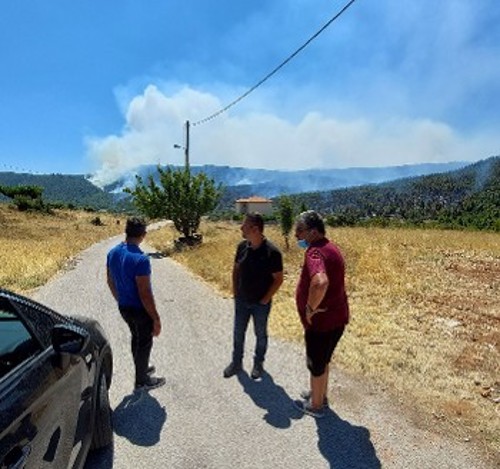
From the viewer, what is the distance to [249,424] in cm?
431

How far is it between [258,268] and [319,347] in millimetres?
1124

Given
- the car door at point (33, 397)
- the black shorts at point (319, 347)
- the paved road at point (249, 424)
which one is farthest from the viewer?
the black shorts at point (319, 347)

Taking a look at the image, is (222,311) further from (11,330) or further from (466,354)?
(11,330)

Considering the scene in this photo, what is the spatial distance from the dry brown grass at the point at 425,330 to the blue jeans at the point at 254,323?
1.12 metres

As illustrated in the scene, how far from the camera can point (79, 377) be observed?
3.03 metres

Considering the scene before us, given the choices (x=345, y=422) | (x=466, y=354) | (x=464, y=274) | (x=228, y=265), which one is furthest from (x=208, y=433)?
(x=464, y=274)

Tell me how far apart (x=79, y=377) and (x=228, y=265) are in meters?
11.7

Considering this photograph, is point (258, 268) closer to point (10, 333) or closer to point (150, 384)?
point (150, 384)

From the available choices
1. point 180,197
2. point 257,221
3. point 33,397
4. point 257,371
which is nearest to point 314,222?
point 257,221

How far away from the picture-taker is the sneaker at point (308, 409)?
4484 millimetres

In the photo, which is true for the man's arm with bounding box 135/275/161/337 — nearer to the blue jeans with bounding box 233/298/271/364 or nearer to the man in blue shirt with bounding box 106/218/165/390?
the man in blue shirt with bounding box 106/218/165/390

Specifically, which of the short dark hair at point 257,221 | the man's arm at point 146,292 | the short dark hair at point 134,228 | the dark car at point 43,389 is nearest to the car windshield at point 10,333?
the dark car at point 43,389

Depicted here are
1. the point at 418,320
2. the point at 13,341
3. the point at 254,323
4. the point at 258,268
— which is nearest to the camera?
the point at 13,341

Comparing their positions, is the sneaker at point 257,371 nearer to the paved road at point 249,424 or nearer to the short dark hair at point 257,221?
the paved road at point 249,424
